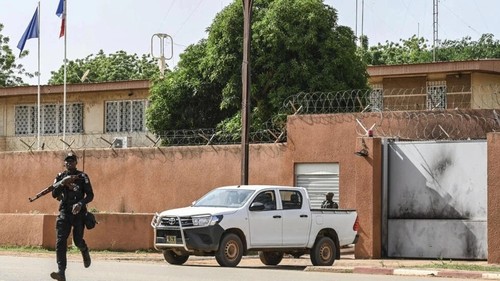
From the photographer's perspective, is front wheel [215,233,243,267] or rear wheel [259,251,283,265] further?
rear wheel [259,251,283,265]

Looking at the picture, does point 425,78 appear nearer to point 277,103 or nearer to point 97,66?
point 277,103

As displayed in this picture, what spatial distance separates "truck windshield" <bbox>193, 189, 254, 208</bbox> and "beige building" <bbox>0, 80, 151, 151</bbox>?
51.3 ft

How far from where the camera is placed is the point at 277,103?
105 ft

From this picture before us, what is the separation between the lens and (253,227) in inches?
880

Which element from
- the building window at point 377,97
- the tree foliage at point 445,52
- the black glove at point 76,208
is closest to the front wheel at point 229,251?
the black glove at point 76,208

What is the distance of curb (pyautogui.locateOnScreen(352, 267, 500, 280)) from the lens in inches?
787

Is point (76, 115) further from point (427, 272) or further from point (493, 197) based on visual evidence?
point (427, 272)

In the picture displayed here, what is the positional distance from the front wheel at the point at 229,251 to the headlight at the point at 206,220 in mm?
404

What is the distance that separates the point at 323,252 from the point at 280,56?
1069cm

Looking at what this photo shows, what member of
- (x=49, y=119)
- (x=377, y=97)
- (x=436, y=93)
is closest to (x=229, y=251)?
(x=377, y=97)

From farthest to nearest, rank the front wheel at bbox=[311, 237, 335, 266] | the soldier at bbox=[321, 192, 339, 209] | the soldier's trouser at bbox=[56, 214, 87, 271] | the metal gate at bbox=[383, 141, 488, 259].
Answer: the soldier at bbox=[321, 192, 339, 209] → the metal gate at bbox=[383, 141, 488, 259] → the front wheel at bbox=[311, 237, 335, 266] → the soldier's trouser at bbox=[56, 214, 87, 271]

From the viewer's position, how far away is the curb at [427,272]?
2000cm

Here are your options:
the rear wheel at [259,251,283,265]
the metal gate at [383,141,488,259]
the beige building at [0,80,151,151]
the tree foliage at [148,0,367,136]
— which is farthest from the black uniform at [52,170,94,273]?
the beige building at [0,80,151,151]

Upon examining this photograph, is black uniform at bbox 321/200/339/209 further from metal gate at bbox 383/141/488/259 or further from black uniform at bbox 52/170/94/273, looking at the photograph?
black uniform at bbox 52/170/94/273
